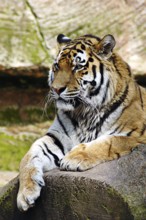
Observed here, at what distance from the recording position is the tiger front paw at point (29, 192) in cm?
523

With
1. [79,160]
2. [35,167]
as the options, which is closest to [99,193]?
[79,160]

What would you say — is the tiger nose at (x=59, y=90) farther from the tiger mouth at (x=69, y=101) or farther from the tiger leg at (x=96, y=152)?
the tiger leg at (x=96, y=152)

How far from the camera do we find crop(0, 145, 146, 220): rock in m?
4.79

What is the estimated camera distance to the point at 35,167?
5.50m

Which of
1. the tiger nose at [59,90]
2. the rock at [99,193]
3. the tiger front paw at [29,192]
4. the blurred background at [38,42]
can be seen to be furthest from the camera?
the blurred background at [38,42]

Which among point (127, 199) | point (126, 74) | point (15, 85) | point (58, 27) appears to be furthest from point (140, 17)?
point (127, 199)

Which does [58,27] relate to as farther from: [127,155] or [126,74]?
[127,155]

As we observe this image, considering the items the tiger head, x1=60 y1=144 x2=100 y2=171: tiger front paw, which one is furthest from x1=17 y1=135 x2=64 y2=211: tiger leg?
the tiger head

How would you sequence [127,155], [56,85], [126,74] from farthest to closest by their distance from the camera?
[126,74] < [56,85] < [127,155]

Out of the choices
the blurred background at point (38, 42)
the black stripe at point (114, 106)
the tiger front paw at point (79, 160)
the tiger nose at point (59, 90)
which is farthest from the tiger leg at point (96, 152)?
the blurred background at point (38, 42)

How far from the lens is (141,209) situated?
15.6 ft

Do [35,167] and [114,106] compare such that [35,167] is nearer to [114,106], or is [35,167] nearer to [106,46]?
[114,106]

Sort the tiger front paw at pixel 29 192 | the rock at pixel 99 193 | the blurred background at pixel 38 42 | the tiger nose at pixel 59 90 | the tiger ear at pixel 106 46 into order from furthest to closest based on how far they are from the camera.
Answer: the blurred background at pixel 38 42
the tiger ear at pixel 106 46
the tiger nose at pixel 59 90
the tiger front paw at pixel 29 192
the rock at pixel 99 193

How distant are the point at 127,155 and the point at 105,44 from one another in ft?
3.61
